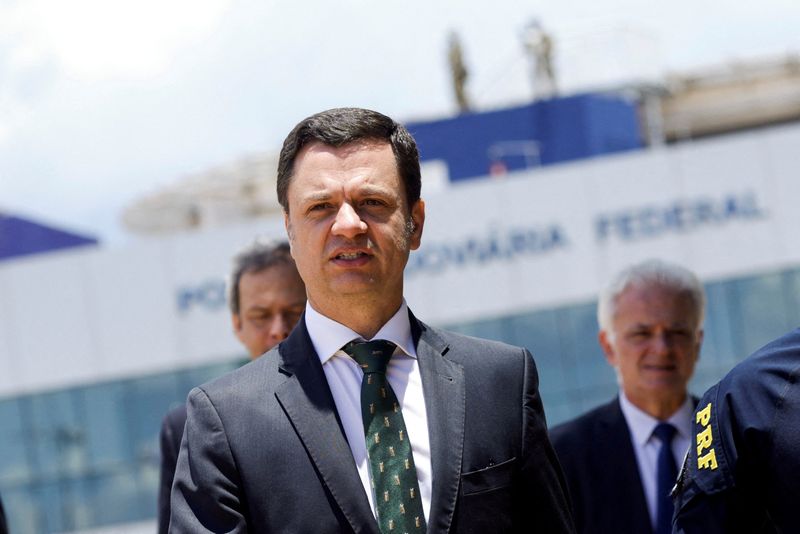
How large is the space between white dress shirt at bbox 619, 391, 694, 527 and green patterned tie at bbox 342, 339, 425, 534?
7.05 ft

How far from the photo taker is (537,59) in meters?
31.9

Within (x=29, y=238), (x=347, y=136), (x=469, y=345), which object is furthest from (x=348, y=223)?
(x=29, y=238)

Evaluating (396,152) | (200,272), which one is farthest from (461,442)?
(200,272)

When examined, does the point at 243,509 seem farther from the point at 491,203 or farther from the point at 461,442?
the point at 491,203

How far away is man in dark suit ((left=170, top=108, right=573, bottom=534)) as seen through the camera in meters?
2.95

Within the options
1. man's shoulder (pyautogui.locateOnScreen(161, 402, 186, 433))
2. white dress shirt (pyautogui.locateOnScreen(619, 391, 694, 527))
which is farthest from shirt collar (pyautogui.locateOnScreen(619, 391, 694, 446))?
man's shoulder (pyautogui.locateOnScreen(161, 402, 186, 433))

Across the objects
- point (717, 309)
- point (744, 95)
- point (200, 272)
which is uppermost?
point (744, 95)

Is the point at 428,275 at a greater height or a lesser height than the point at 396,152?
lesser

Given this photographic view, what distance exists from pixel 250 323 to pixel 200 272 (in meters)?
25.5

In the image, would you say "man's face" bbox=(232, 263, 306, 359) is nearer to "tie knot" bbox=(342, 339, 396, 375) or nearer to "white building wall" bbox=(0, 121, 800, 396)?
"tie knot" bbox=(342, 339, 396, 375)

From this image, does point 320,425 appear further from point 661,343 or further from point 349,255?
point 661,343

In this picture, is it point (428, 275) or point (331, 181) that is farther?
point (428, 275)

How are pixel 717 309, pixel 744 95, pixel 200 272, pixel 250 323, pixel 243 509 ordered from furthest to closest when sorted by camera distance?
pixel 744 95 < pixel 200 272 < pixel 717 309 < pixel 250 323 < pixel 243 509

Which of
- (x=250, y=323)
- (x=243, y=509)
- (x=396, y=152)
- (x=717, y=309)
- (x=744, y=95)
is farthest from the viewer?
(x=744, y=95)
